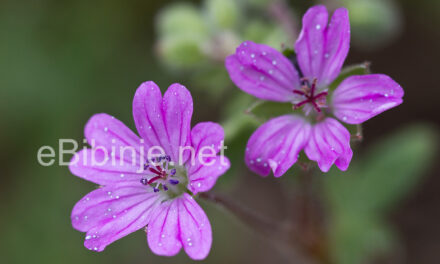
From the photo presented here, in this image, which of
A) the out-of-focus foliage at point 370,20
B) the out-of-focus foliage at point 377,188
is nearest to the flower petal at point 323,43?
the out-of-focus foliage at point 370,20

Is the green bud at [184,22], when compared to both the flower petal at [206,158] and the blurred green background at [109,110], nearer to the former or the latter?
the blurred green background at [109,110]

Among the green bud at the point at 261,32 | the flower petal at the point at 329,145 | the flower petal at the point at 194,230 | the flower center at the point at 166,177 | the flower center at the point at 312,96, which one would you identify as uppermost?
the green bud at the point at 261,32

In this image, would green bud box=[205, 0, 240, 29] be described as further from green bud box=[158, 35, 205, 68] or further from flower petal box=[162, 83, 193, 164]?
flower petal box=[162, 83, 193, 164]

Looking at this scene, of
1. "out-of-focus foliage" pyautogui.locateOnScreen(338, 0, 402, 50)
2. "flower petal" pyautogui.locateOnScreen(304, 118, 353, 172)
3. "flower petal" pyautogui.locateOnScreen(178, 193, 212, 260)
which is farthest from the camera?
"out-of-focus foliage" pyautogui.locateOnScreen(338, 0, 402, 50)

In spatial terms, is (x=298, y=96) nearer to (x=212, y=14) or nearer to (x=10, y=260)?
(x=212, y=14)

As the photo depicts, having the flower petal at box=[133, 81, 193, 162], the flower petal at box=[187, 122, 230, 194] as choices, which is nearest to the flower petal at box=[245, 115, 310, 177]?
the flower petal at box=[187, 122, 230, 194]
